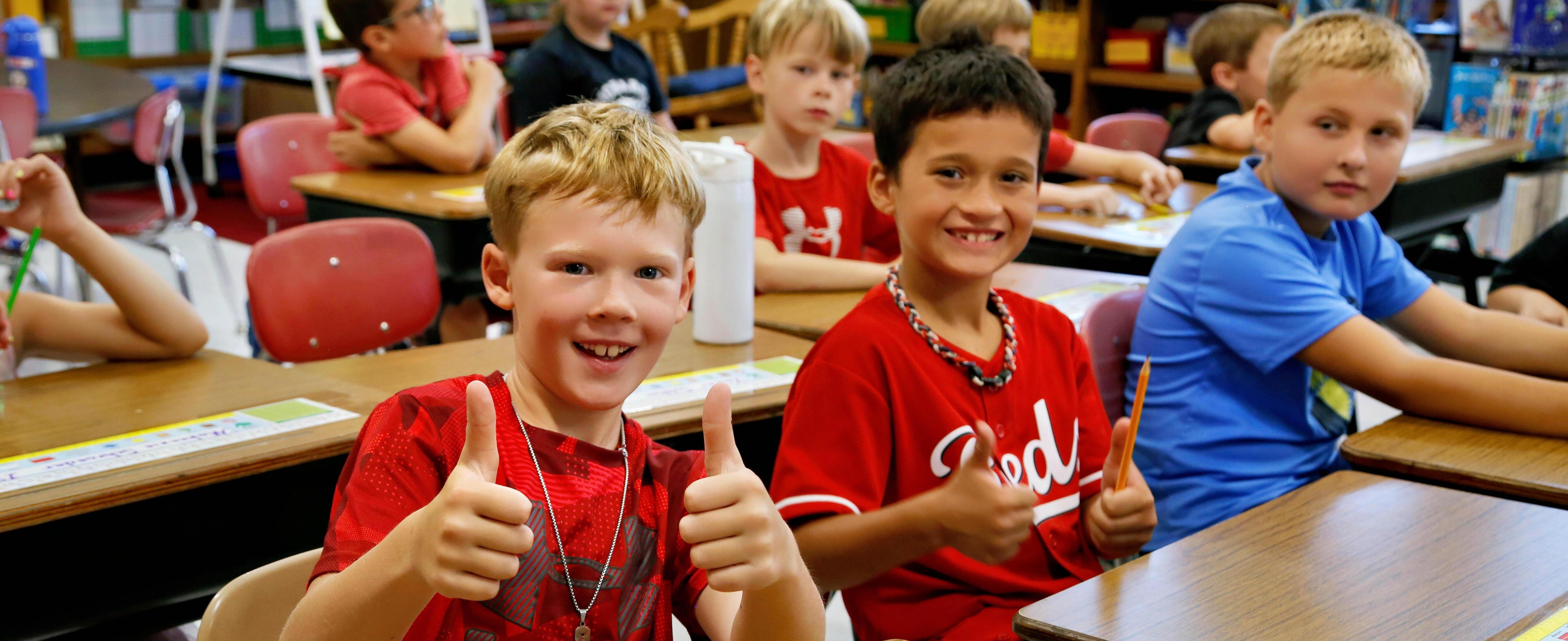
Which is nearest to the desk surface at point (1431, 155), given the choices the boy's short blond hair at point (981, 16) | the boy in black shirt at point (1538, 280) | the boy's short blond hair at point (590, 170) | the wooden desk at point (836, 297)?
the boy's short blond hair at point (981, 16)

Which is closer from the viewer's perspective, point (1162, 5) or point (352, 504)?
point (352, 504)

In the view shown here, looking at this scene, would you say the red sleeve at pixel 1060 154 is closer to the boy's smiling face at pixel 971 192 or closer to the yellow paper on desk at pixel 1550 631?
the boy's smiling face at pixel 971 192

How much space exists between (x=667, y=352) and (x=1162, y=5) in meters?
4.53

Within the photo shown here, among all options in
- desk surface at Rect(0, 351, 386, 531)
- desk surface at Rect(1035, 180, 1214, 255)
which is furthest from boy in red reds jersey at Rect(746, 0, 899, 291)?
desk surface at Rect(0, 351, 386, 531)

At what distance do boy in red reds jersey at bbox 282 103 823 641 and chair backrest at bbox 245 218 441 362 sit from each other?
1133 mm

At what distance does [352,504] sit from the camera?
92 centimetres

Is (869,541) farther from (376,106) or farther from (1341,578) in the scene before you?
(376,106)

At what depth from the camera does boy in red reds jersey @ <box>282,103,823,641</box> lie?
0.89 metres

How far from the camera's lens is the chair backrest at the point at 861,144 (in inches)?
131

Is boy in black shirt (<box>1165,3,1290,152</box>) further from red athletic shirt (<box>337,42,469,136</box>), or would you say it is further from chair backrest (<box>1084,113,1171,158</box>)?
red athletic shirt (<box>337,42,469,136</box>)

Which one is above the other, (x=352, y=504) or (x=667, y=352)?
(x=352, y=504)

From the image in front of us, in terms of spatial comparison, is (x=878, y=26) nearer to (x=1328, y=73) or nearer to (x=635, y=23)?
(x=635, y=23)

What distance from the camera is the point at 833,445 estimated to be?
1.22 m

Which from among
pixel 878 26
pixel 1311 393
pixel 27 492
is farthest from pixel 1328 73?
pixel 878 26
